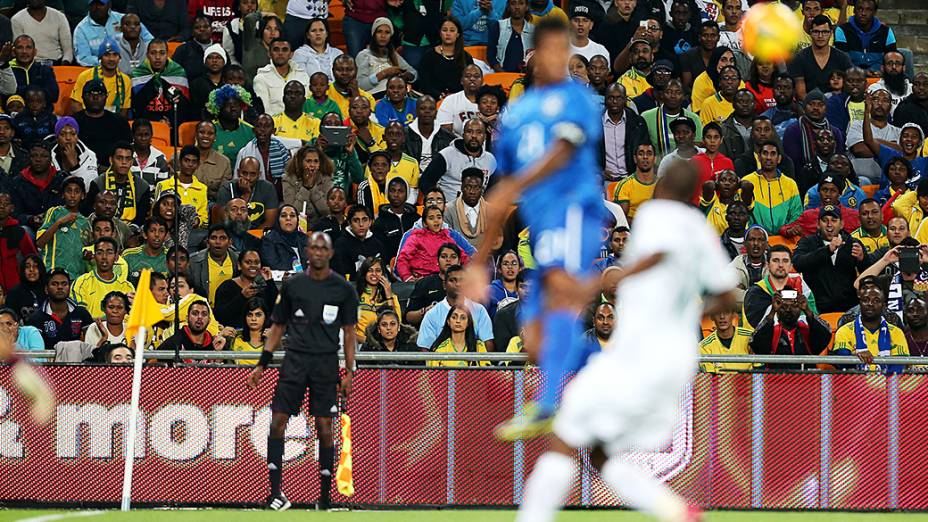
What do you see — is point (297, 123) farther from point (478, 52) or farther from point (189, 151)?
point (478, 52)

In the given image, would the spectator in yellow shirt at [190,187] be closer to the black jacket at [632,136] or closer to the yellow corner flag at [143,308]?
the yellow corner flag at [143,308]

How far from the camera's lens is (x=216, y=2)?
20703 millimetres

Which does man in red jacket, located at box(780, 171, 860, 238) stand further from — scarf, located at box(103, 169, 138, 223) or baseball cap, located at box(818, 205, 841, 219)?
scarf, located at box(103, 169, 138, 223)

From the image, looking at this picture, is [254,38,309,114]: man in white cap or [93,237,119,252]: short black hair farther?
[254,38,309,114]: man in white cap

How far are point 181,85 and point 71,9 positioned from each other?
2573 millimetres

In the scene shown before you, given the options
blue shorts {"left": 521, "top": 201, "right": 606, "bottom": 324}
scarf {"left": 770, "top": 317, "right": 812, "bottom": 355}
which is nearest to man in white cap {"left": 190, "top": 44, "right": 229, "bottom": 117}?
scarf {"left": 770, "top": 317, "right": 812, "bottom": 355}

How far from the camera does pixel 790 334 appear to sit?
46.8 ft

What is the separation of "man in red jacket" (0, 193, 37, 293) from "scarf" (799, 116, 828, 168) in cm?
921

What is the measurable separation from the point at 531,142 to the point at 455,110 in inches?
427

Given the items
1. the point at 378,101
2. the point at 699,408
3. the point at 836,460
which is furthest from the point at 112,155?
the point at 836,460

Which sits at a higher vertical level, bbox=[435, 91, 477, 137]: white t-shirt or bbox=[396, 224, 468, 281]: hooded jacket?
bbox=[435, 91, 477, 137]: white t-shirt

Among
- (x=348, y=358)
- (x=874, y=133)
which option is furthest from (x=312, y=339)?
(x=874, y=133)

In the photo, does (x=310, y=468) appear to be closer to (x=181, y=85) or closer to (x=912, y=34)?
(x=181, y=85)

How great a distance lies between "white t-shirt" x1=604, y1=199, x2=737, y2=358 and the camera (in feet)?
23.2
